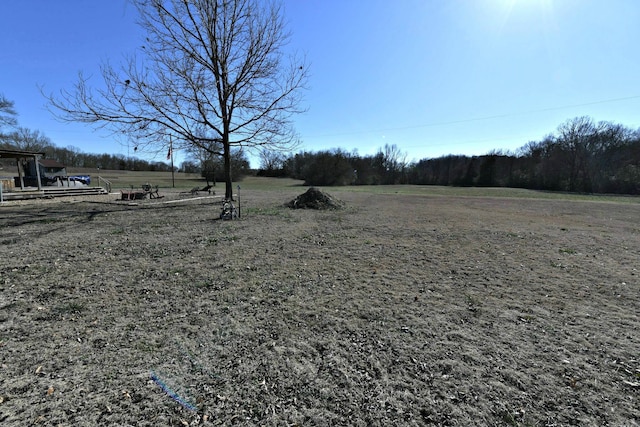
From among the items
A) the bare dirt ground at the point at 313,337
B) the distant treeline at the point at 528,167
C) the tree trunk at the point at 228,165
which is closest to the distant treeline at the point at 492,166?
A: the distant treeline at the point at 528,167

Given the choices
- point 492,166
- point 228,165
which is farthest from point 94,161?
point 492,166

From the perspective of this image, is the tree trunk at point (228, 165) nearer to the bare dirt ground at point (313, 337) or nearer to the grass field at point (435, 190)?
the bare dirt ground at point (313, 337)

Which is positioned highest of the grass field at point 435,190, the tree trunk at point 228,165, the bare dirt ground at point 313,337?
the tree trunk at point 228,165

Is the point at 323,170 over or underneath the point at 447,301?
over

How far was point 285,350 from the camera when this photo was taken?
2.70 metres

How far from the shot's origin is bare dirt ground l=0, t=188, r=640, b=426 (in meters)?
2.02

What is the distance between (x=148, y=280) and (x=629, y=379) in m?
5.39

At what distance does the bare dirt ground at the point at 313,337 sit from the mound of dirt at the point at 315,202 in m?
7.92

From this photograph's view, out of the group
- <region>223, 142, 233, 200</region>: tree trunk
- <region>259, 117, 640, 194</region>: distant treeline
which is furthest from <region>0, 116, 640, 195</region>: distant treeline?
<region>223, 142, 233, 200</region>: tree trunk

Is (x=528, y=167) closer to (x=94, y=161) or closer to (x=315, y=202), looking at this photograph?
(x=315, y=202)

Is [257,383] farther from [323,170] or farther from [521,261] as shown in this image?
[323,170]

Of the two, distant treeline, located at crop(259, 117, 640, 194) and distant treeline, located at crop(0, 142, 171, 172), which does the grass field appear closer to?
distant treeline, located at crop(259, 117, 640, 194)

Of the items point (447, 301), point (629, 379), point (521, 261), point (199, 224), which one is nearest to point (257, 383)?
point (447, 301)

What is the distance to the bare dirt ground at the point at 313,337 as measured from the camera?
2016 millimetres
